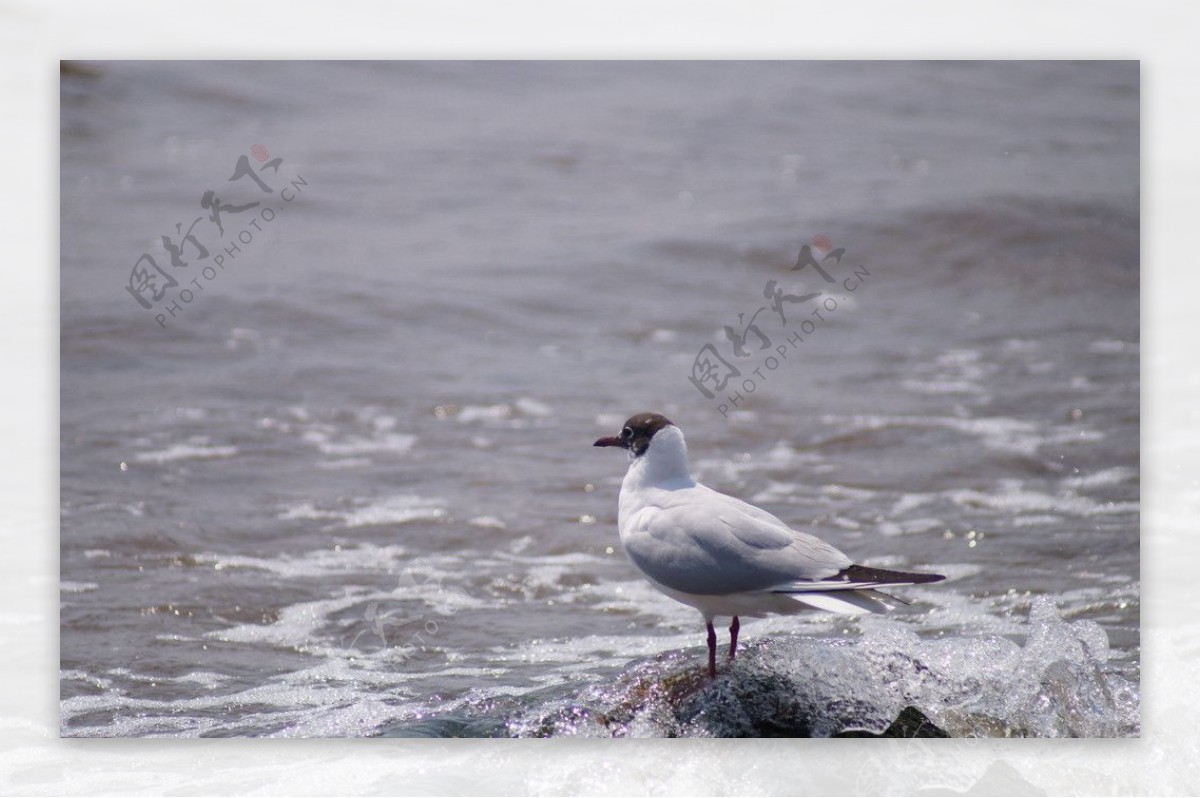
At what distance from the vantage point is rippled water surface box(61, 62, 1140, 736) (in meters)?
3.66

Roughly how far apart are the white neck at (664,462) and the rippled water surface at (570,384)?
1.52 feet

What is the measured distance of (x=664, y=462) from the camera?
3.37 meters

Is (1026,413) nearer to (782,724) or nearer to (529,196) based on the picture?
(782,724)

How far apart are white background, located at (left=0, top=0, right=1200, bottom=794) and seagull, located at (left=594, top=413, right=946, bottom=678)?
1.56ft

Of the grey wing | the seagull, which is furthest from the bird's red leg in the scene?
the grey wing

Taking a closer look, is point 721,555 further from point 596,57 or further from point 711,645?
point 596,57

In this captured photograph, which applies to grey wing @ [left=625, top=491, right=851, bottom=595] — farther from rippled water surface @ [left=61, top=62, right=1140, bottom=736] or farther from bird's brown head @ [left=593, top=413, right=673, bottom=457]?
rippled water surface @ [left=61, top=62, right=1140, bottom=736]

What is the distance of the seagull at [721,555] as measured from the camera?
3.17 meters

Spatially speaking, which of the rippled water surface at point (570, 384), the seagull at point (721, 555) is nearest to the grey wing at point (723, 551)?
the seagull at point (721, 555)

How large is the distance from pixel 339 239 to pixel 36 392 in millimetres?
916

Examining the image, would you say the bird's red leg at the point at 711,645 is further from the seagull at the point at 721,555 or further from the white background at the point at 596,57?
the white background at the point at 596,57

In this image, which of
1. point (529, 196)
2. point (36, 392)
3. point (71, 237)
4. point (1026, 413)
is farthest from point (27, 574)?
point (1026, 413)

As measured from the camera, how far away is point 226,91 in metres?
3.80

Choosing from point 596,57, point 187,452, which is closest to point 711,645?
point 596,57
